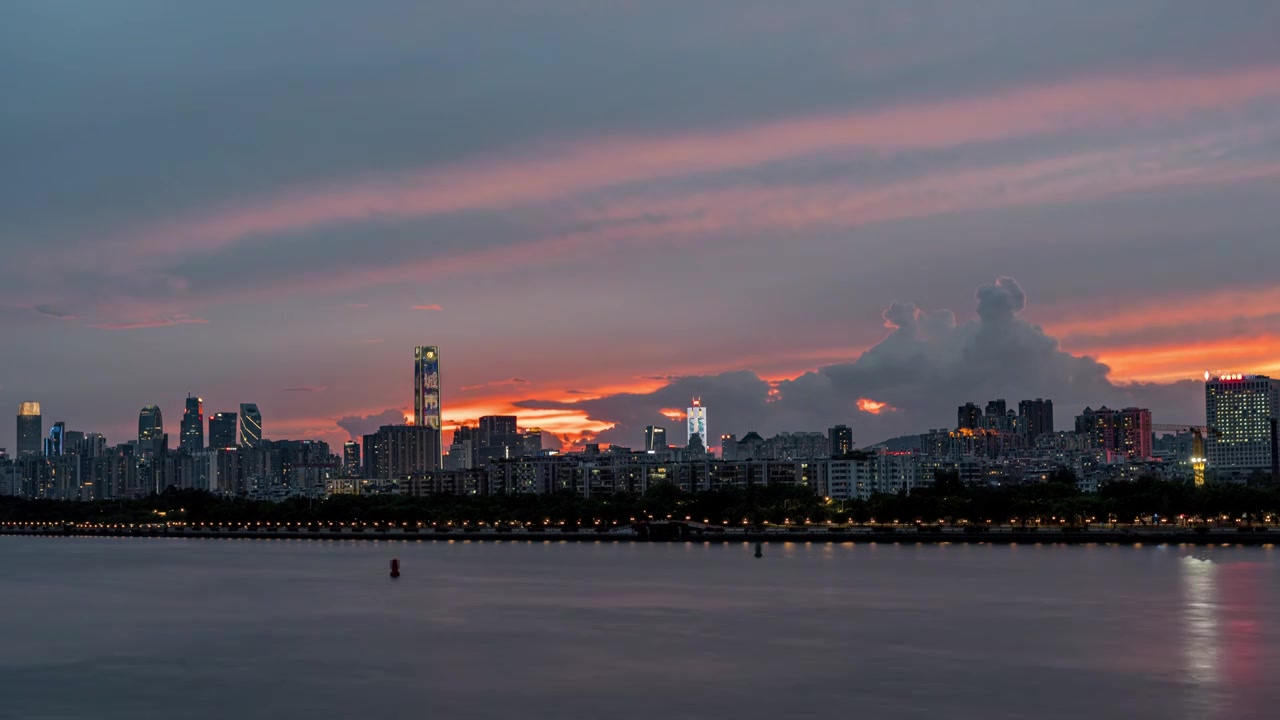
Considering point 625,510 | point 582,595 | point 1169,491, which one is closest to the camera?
point 582,595

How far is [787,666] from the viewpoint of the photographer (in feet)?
134

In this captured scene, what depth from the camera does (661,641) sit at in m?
47.2

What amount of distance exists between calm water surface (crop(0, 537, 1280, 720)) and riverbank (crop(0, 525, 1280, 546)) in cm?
1998

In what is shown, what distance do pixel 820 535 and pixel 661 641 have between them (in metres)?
74.3

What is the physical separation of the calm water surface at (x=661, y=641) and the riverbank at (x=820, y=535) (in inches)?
786

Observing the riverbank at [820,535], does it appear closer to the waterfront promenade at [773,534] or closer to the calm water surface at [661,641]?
the waterfront promenade at [773,534]

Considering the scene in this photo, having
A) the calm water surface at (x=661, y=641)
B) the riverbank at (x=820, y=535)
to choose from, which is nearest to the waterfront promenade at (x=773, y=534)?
the riverbank at (x=820, y=535)

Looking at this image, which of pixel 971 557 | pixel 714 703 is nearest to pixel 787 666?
pixel 714 703

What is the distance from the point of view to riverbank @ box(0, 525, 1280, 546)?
107 metres

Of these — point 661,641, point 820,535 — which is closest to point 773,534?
point 820,535

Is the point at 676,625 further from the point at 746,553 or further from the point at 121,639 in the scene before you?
the point at 746,553

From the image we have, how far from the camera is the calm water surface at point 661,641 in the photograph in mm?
35344

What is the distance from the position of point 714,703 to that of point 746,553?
225 ft

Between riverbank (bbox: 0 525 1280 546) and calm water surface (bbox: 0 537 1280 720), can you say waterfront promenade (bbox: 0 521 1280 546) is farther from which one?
calm water surface (bbox: 0 537 1280 720)
